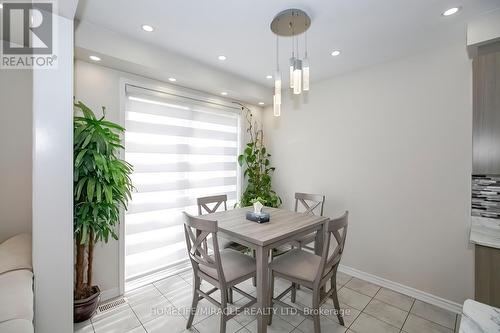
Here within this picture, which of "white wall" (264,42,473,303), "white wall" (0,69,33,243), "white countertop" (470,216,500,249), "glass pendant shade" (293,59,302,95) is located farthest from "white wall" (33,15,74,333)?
"white countertop" (470,216,500,249)

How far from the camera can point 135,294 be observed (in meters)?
2.44

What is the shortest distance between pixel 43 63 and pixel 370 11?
97.5 inches

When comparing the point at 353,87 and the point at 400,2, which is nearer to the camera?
the point at 400,2

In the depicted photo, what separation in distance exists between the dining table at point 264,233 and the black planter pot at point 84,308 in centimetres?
127

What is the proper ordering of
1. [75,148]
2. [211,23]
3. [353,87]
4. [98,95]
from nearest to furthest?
[75,148], [211,23], [98,95], [353,87]

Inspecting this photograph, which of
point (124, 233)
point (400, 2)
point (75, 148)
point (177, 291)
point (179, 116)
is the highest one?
point (400, 2)

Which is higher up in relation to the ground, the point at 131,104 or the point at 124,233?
the point at 131,104

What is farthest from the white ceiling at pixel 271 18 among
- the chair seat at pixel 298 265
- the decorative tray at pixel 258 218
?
the chair seat at pixel 298 265

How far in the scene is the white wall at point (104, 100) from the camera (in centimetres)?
221

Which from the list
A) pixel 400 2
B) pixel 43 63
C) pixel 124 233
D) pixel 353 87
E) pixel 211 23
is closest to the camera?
pixel 43 63

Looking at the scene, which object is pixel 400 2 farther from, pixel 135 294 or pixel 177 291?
pixel 135 294

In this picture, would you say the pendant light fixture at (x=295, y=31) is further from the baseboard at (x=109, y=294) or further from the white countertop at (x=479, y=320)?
the baseboard at (x=109, y=294)

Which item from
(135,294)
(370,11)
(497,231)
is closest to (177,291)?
(135,294)

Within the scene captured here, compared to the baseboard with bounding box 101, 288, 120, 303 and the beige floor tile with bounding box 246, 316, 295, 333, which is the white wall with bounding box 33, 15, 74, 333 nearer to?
the baseboard with bounding box 101, 288, 120, 303
